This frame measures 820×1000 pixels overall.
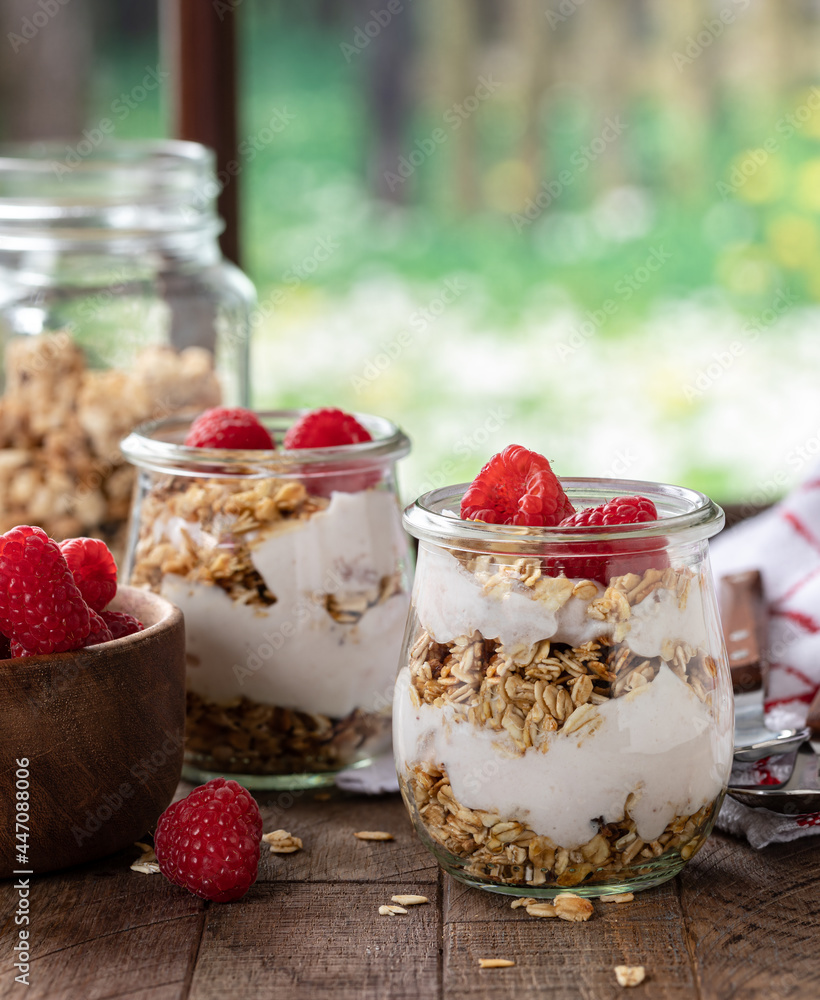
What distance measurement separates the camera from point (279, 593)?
794 millimetres

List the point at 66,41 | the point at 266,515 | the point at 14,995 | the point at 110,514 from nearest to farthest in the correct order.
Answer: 1. the point at 14,995
2. the point at 266,515
3. the point at 110,514
4. the point at 66,41

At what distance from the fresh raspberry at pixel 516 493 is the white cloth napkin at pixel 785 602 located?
22 cm

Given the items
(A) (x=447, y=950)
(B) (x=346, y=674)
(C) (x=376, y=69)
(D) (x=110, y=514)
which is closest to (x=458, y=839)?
(A) (x=447, y=950)

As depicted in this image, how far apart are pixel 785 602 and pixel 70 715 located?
565 millimetres

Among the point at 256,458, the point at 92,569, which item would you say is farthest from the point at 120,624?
the point at 256,458

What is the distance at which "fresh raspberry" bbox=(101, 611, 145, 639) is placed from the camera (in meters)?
0.72

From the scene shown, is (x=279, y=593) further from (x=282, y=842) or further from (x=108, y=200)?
(x=108, y=200)

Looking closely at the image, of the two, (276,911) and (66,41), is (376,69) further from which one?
A: (276,911)

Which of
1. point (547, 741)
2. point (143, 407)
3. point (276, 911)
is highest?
point (143, 407)

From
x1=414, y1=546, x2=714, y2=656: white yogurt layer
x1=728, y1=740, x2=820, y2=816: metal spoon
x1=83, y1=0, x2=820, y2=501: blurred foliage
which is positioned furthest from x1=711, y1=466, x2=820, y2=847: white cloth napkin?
x1=83, y1=0, x2=820, y2=501: blurred foliage

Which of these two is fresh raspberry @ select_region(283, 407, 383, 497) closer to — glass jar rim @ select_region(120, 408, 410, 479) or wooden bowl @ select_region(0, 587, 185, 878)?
glass jar rim @ select_region(120, 408, 410, 479)

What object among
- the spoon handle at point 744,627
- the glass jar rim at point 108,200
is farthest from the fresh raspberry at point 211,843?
the glass jar rim at point 108,200

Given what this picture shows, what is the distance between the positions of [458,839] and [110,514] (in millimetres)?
462

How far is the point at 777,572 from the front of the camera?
102 cm
